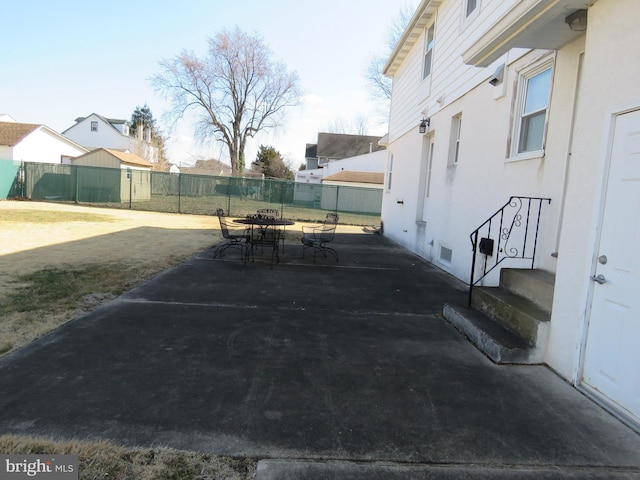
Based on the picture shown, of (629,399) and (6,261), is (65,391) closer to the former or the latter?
(629,399)

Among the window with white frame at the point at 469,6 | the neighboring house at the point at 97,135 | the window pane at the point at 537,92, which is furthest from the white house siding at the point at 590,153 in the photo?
the neighboring house at the point at 97,135

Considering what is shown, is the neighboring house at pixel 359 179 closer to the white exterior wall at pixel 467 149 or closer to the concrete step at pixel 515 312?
the white exterior wall at pixel 467 149

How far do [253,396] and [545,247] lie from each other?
400 centimetres

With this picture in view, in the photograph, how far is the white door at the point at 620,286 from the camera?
2.96 meters

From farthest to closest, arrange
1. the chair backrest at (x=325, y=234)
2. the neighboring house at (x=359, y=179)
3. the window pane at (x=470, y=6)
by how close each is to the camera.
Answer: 1. the neighboring house at (x=359, y=179)
2. the chair backrest at (x=325, y=234)
3. the window pane at (x=470, y=6)

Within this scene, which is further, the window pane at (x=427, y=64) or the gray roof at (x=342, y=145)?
the gray roof at (x=342, y=145)

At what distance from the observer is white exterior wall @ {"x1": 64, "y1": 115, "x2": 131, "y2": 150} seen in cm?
4634

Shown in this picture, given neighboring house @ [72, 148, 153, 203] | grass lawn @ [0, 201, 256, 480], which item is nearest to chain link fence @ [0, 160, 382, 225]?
neighboring house @ [72, 148, 153, 203]

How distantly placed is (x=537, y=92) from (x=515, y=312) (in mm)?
3202

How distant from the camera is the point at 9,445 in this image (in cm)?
243

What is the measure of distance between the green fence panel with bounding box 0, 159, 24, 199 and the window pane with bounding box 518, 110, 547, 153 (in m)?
24.4

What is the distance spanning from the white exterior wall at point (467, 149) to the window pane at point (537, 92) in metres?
0.24

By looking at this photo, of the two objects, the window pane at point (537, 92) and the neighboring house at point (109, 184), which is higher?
the window pane at point (537, 92)

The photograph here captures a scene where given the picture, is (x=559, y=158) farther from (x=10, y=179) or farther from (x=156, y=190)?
(x=10, y=179)
